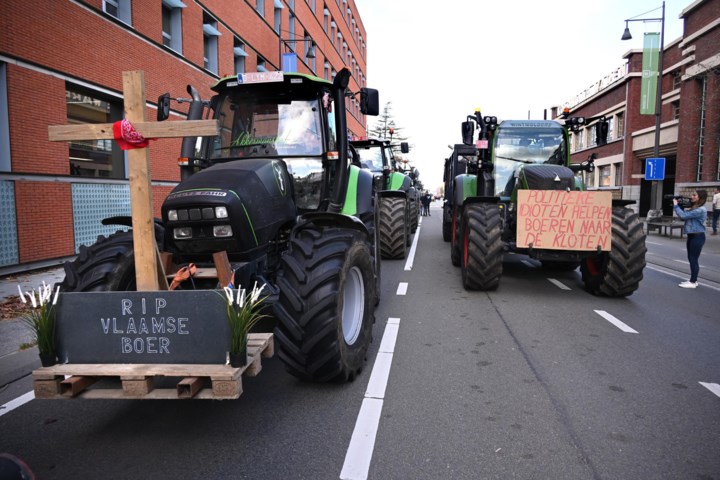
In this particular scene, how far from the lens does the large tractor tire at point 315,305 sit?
3.32 metres

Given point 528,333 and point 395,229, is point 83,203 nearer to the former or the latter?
point 395,229

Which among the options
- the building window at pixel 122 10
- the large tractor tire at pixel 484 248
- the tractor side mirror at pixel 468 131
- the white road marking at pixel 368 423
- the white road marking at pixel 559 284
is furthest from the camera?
the building window at pixel 122 10

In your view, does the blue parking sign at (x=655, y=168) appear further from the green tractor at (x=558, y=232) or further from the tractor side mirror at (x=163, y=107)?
the tractor side mirror at (x=163, y=107)

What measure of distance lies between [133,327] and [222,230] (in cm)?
96

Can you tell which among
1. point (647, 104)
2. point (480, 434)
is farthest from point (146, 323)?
point (647, 104)

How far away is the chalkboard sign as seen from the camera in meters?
2.72

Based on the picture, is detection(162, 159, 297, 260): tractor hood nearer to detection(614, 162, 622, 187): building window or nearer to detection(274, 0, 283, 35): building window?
detection(274, 0, 283, 35): building window

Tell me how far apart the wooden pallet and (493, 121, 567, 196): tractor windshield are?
24.6 feet

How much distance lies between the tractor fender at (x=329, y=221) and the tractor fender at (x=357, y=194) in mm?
1076

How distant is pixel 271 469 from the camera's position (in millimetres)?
2705

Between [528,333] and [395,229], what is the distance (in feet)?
18.8

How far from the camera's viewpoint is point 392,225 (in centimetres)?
1079

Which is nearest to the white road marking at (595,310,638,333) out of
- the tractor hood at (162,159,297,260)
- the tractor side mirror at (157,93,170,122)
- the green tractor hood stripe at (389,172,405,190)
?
the tractor hood at (162,159,297,260)

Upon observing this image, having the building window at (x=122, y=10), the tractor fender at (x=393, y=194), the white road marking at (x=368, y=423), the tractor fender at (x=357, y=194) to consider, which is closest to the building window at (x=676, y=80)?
the tractor fender at (x=393, y=194)
